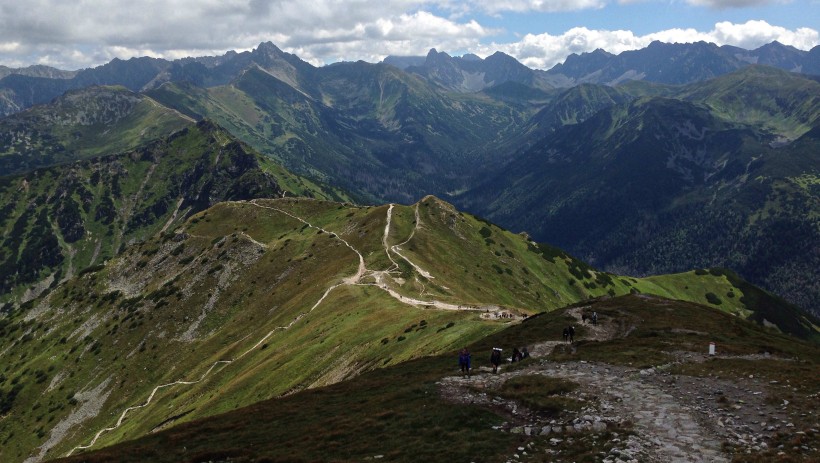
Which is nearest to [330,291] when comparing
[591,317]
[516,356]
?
[591,317]

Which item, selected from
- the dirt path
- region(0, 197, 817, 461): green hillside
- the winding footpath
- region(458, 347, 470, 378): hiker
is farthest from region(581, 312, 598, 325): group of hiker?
region(458, 347, 470, 378): hiker

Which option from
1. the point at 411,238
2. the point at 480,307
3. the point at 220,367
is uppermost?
the point at 411,238

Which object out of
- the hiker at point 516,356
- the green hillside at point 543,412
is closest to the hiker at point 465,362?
the green hillside at point 543,412

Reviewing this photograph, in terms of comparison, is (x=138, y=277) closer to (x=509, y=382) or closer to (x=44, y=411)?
(x=44, y=411)

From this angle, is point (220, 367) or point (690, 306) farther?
point (220, 367)

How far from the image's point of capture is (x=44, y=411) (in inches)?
5079

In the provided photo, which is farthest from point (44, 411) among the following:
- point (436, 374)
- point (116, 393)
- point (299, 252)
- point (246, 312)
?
point (436, 374)

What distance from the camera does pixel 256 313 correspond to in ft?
433

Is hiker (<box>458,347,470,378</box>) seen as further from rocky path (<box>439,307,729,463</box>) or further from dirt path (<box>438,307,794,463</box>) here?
dirt path (<box>438,307,794,463</box>)

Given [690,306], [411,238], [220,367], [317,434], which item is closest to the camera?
[317,434]

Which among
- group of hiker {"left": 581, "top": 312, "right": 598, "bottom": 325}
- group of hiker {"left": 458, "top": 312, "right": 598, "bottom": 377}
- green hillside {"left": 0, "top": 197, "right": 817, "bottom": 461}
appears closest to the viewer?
group of hiker {"left": 458, "top": 312, "right": 598, "bottom": 377}

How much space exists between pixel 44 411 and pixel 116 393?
2283 centimetres

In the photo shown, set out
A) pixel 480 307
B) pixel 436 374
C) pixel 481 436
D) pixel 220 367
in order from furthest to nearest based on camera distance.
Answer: pixel 220 367 < pixel 480 307 < pixel 436 374 < pixel 481 436

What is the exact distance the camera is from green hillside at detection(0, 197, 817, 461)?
3219 inches
